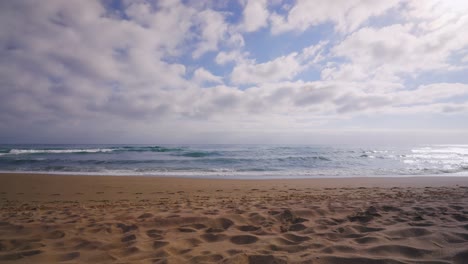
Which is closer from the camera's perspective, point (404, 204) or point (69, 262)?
point (69, 262)

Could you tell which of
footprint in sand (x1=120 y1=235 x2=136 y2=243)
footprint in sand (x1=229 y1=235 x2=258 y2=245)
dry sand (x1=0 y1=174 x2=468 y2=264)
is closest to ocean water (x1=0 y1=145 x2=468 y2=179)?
dry sand (x1=0 y1=174 x2=468 y2=264)

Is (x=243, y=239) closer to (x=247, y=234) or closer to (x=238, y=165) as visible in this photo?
(x=247, y=234)

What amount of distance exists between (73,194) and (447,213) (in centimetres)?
1039

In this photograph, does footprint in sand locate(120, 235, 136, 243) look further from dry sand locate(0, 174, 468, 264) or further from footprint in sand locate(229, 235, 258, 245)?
footprint in sand locate(229, 235, 258, 245)

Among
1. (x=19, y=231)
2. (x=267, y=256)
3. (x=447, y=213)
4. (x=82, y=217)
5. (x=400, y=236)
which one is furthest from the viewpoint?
(x=82, y=217)

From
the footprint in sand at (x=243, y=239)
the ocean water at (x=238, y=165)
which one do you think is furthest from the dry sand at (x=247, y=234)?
the ocean water at (x=238, y=165)

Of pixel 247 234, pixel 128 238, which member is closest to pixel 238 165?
pixel 247 234

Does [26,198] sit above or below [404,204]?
below

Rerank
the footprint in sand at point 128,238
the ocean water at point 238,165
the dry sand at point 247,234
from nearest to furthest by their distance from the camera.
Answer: the dry sand at point 247,234
the footprint in sand at point 128,238
the ocean water at point 238,165

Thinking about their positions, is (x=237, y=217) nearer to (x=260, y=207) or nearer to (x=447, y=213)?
(x=260, y=207)

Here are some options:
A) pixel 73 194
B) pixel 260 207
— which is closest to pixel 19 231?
pixel 260 207

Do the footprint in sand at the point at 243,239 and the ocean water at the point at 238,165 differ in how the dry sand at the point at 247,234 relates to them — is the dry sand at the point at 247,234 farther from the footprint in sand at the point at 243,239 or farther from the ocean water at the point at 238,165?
the ocean water at the point at 238,165

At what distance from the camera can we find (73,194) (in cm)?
797

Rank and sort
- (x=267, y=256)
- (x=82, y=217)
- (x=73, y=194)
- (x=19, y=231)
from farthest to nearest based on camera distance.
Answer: (x=73, y=194) → (x=82, y=217) → (x=19, y=231) → (x=267, y=256)
